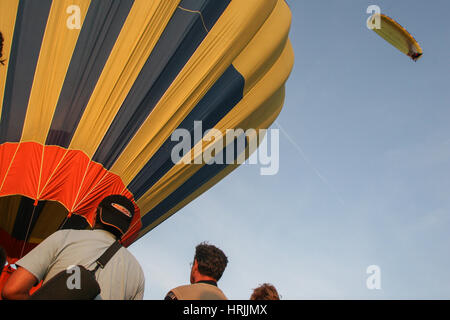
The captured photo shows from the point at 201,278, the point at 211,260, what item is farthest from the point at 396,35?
the point at 201,278

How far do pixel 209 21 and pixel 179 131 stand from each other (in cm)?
153

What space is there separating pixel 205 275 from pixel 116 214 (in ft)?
2.50

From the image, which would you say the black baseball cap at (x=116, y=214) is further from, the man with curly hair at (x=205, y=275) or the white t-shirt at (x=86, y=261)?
the man with curly hair at (x=205, y=275)

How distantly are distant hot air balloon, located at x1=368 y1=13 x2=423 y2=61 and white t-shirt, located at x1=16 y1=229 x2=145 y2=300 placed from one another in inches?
245

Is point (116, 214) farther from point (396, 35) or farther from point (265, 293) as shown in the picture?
point (396, 35)

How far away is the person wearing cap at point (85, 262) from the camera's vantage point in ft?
7.46

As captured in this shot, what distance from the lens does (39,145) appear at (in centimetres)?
473

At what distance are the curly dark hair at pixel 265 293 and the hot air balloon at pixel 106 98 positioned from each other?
7.04ft

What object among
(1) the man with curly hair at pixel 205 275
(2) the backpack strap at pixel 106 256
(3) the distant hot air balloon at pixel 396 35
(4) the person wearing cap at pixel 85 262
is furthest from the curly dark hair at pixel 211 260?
(3) the distant hot air balloon at pixel 396 35

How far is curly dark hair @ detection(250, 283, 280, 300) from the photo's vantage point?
334 cm

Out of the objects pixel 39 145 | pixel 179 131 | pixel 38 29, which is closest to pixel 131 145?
pixel 179 131

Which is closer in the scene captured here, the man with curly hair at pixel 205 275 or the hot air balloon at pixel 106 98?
the man with curly hair at pixel 205 275

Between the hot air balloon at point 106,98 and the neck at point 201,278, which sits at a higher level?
the hot air balloon at point 106,98
